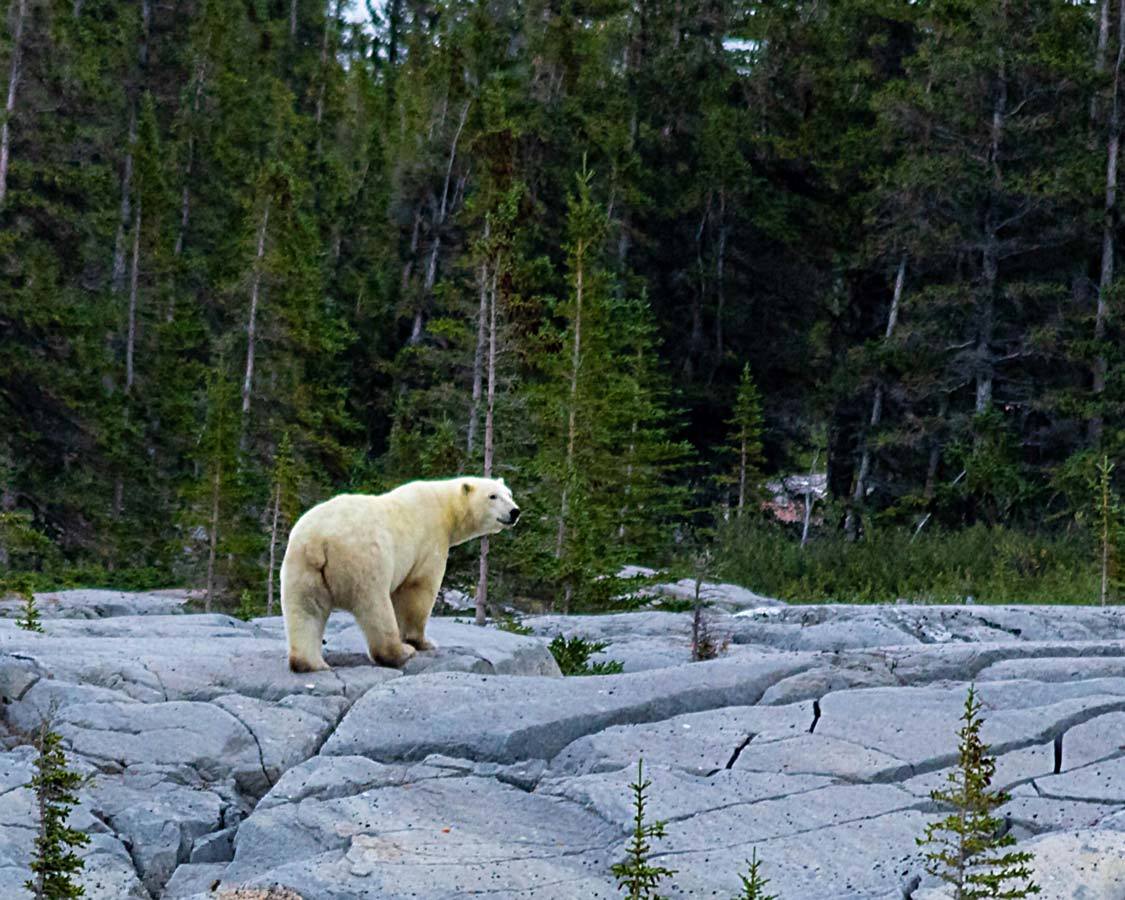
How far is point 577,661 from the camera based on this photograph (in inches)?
Result: 460

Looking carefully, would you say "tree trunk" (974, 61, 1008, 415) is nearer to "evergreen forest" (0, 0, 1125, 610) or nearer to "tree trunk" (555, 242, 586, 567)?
"evergreen forest" (0, 0, 1125, 610)

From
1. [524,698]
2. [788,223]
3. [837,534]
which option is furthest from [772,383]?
[524,698]

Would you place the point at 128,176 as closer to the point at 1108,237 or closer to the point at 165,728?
the point at 1108,237

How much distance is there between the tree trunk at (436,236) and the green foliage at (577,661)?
2533 cm

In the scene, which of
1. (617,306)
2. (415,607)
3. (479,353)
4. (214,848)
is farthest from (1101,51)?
(214,848)

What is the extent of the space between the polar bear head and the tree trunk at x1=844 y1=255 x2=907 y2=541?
21.6 m

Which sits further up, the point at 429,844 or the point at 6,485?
the point at 429,844

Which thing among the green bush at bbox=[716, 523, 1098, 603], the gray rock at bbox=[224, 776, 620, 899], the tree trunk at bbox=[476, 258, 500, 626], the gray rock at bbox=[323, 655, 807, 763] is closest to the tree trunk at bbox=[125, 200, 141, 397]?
the green bush at bbox=[716, 523, 1098, 603]

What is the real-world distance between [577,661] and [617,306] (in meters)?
17.7

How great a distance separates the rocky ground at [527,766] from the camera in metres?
6.65

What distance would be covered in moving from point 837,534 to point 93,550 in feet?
49.2

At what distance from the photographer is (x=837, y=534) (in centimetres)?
2967

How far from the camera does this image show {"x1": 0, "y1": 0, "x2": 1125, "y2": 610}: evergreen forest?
72.5 feet

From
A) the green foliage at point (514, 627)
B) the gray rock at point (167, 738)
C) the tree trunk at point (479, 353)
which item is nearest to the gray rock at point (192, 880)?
the gray rock at point (167, 738)
